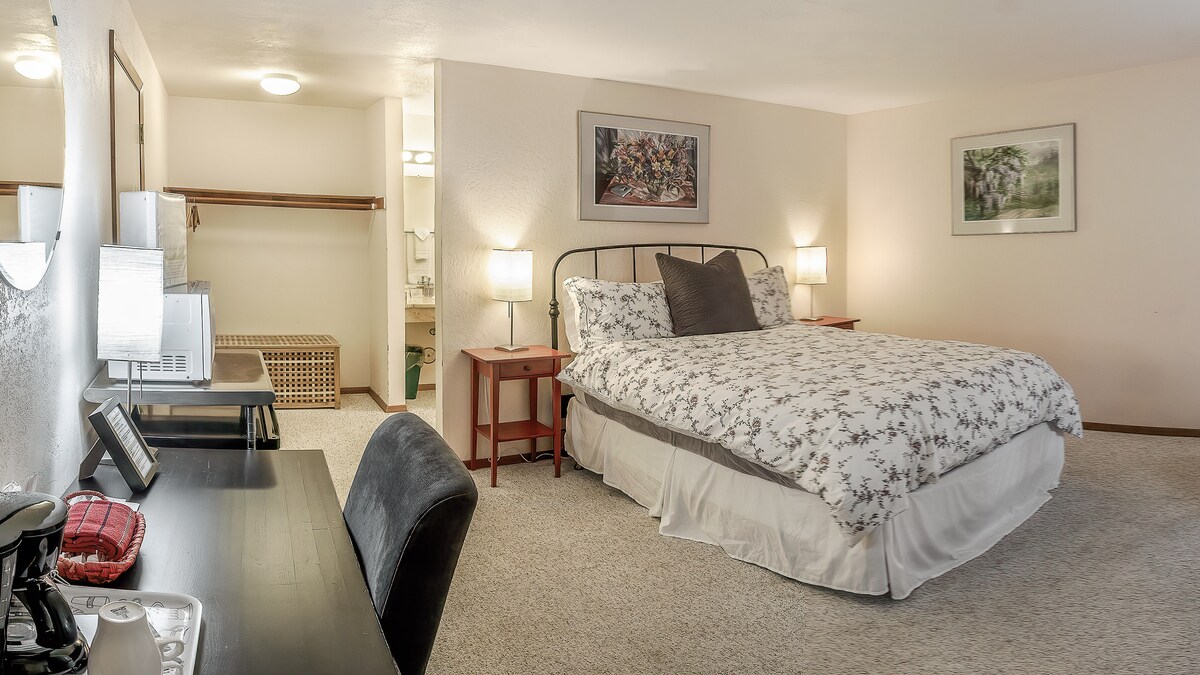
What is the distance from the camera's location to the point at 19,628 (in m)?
0.95

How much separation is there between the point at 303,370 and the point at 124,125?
3158 mm

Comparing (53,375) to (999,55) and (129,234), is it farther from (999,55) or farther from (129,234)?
(999,55)

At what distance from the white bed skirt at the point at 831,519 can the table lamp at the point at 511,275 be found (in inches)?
38.0

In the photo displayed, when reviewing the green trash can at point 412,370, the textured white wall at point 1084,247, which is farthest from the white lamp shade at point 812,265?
the green trash can at point 412,370

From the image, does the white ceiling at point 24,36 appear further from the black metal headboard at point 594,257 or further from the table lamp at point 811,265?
the table lamp at point 811,265

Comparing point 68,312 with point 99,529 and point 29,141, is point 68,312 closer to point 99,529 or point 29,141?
point 29,141

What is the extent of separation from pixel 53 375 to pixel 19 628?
3.38 ft

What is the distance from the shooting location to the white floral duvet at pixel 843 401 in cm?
271

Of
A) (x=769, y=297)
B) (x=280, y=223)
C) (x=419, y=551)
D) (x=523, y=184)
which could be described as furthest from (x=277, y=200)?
(x=419, y=551)

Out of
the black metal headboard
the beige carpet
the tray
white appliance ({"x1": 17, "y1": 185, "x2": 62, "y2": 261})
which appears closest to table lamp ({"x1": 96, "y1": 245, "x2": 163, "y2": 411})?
white appliance ({"x1": 17, "y1": 185, "x2": 62, "y2": 261})

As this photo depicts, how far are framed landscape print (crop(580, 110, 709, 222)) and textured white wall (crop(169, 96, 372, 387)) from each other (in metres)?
2.41

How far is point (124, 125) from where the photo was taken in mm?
3068

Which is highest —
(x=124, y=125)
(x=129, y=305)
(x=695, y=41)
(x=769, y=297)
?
(x=695, y=41)

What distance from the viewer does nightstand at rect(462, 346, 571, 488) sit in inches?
165
